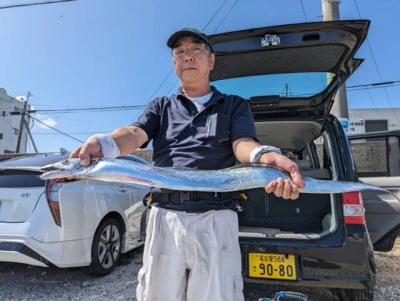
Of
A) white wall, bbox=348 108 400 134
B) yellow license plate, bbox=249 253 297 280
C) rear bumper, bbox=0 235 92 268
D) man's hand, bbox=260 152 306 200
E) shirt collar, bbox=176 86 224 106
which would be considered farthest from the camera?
white wall, bbox=348 108 400 134

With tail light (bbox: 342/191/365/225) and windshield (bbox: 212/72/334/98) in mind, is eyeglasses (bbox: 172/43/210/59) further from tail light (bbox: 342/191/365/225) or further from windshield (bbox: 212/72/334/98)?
windshield (bbox: 212/72/334/98)

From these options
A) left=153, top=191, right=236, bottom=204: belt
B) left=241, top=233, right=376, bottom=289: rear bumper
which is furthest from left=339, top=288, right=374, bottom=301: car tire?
left=153, top=191, right=236, bottom=204: belt

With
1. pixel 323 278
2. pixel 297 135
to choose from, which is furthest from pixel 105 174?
pixel 297 135

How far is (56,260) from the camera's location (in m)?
3.24

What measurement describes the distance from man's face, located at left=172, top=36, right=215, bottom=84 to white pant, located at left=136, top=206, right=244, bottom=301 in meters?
0.68

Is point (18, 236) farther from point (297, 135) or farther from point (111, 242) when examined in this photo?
point (297, 135)

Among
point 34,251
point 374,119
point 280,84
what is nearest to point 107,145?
point 34,251

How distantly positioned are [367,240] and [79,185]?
2666 millimetres

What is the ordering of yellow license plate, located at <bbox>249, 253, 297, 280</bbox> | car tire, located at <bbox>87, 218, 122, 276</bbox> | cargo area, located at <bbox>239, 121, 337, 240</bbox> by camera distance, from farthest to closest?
car tire, located at <bbox>87, 218, 122, 276</bbox> < cargo area, located at <bbox>239, 121, 337, 240</bbox> < yellow license plate, located at <bbox>249, 253, 297, 280</bbox>

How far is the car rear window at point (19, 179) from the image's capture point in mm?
3354

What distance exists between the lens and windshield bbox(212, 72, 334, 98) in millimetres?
3295

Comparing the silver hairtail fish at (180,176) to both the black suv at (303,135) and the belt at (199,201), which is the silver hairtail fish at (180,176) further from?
the black suv at (303,135)

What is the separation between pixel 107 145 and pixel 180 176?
35cm

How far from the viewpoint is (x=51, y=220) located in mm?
3256
